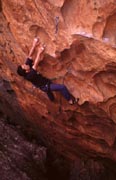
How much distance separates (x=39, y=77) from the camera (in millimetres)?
5637

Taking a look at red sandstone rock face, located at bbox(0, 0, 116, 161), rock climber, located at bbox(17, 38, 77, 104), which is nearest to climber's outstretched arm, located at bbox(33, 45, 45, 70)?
rock climber, located at bbox(17, 38, 77, 104)

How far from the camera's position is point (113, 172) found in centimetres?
715

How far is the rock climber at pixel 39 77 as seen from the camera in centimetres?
531

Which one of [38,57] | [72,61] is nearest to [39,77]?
[38,57]

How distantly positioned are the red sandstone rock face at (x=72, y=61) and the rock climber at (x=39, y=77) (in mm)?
106

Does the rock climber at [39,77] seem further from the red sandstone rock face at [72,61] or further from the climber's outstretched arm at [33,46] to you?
the red sandstone rock face at [72,61]

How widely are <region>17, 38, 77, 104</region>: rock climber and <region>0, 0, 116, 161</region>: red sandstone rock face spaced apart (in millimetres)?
106

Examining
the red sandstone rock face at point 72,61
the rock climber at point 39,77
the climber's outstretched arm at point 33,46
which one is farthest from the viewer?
the rock climber at point 39,77

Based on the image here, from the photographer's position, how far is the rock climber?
Result: 209 inches

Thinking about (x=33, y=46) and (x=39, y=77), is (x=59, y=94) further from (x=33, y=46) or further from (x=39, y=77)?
(x=33, y=46)

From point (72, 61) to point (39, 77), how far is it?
0.77 m

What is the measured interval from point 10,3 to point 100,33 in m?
1.73

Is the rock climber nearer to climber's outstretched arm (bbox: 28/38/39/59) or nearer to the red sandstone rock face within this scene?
climber's outstretched arm (bbox: 28/38/39/59)

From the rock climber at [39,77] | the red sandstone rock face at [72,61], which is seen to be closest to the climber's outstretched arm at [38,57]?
the rock climber at [39,77]
